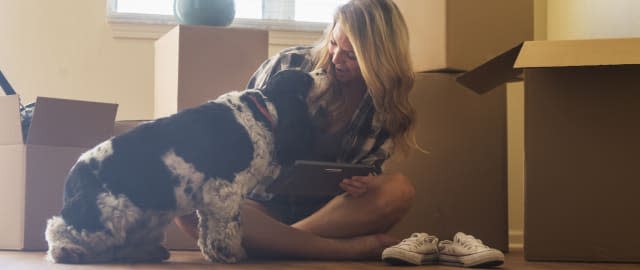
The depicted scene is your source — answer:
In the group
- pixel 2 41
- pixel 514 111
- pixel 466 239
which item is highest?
pixel 2 41

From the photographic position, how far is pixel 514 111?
3.09 meters

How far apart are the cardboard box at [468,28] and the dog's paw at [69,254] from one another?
1.21 m

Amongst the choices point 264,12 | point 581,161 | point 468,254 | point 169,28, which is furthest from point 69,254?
point 264,12

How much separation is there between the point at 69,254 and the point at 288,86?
55cm

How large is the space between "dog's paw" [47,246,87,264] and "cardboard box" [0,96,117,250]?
1.54 ft

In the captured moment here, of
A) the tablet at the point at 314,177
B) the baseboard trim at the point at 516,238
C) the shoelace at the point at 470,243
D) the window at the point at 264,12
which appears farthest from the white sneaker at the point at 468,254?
the window at the point at 264,12

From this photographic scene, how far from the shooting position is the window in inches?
115

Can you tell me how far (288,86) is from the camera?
5.61 ft

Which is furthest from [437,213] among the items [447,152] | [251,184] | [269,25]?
[269,25]

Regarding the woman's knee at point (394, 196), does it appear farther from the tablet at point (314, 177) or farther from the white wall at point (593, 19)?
the white wall at point (593, 19)

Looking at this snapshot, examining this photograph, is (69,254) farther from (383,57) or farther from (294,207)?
(383,57)

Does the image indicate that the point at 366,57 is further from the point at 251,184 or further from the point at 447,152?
the point at 447,152

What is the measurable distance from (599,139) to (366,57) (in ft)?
1.86

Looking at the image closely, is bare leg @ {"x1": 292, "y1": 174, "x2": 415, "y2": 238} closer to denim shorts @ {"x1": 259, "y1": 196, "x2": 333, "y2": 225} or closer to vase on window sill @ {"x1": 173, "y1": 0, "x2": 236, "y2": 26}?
denim shorts @ {"x1": 259, "y1": 196, "x2": 333, "y2": 225}
